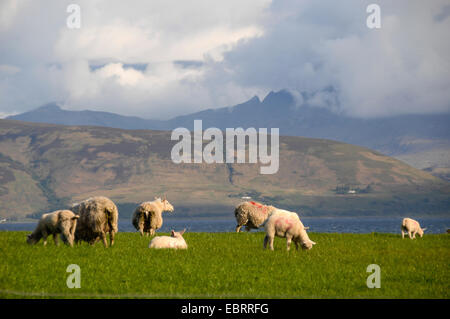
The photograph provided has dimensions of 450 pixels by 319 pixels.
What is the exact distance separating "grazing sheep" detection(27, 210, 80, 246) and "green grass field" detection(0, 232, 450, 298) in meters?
0.69

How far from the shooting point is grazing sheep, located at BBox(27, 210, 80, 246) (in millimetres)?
25188

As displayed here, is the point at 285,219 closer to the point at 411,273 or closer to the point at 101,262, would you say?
the point at 411,273

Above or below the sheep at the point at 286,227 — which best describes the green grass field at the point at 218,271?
below

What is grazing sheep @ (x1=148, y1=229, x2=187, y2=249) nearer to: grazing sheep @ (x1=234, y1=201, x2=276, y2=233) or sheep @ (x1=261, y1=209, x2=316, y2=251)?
sheep @ (x1=261, y1=209, x2=316, y2=251)

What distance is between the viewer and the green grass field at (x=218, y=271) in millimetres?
17047

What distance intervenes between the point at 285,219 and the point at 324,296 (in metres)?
9.24

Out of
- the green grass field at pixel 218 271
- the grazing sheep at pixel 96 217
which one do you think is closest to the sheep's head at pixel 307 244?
the green grass field at pixel 218 271

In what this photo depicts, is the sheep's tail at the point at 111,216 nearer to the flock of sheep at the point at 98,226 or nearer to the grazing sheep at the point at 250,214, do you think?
the flock of sheep at the point at 98,226

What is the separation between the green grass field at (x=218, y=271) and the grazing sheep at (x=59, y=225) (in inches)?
27.1

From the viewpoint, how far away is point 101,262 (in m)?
21.5

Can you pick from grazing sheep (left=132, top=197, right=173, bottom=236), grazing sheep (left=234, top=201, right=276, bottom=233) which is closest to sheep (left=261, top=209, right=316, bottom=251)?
grazing sheep (left=132, top=197, right=173, bottom=236)

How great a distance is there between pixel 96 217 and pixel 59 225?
1.58 metres

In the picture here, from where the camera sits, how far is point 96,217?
25906 millimetres

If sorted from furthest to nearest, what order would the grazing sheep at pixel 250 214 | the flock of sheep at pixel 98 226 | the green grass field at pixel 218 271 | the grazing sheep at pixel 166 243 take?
the grazing sheep at pixel 250 214
the grazing sheep at pixel 166 243
the flock of sheep at pixel 98 226
the green grass field at pixel 218 271
